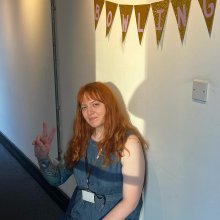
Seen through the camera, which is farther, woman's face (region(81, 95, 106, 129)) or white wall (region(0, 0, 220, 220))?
woman's face (region(81, 95, 106, 129))

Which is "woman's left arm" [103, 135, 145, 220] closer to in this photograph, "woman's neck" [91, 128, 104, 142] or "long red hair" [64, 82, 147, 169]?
"long red hair" [64, 82, 147, 169]

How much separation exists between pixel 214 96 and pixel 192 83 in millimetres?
112

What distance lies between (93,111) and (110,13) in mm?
524

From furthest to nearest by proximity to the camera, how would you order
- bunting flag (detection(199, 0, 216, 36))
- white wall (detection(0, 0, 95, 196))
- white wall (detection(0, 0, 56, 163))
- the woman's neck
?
white wall (detection(0, 0, 56, 163)) < white wall (detection(0, 0, 95, 196)) < the woman's neck < bunting flag (detection(199, 0, 216, 36))

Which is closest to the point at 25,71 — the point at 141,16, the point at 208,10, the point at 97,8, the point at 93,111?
the point at 97,8

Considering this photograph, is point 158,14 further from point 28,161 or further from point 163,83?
point 28,161

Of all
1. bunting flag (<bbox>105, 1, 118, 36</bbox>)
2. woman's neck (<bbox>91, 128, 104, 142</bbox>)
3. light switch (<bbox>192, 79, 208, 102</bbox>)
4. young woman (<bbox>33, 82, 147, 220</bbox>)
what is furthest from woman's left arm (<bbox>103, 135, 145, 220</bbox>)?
bunting flag (<bbox>105, 1, 118, 36</bbox>)

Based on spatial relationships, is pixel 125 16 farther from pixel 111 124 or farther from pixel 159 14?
pixel 111 124

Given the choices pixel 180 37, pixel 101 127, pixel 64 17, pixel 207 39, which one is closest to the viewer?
pixel 207 39

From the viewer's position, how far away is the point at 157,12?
1.33 m

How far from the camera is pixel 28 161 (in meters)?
3.25

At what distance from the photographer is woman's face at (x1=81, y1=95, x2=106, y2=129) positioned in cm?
149

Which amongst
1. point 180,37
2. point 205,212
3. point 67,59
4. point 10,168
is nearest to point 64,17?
point 67,59

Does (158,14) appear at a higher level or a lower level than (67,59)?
higher
